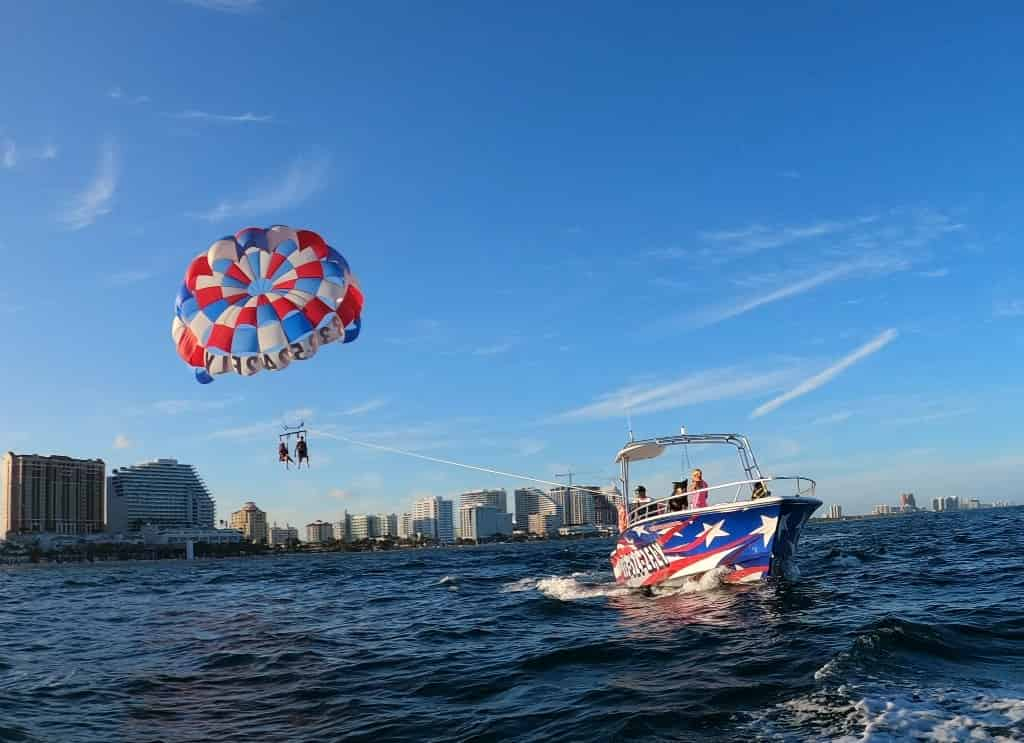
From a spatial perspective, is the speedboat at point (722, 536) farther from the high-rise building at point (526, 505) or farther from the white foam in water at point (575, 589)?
the high-rise building at point (526, 505)

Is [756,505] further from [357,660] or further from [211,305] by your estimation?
[211,305]

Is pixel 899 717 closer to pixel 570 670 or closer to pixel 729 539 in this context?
pixel 570 670

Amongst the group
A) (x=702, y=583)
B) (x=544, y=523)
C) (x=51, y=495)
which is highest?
(x=51, y=495)

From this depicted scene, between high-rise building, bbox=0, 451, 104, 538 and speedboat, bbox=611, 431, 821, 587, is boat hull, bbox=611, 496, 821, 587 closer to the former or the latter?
speedboat, bbox=611, 431, 821, 587

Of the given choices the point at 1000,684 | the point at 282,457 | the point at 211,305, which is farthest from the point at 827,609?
the point at 211,305

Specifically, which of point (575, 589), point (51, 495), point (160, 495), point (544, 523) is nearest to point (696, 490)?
point (575, 589)

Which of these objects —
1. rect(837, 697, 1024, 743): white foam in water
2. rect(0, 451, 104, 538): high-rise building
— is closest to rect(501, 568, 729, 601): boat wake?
rect(837, 697, 1024, 743): white foam in water
